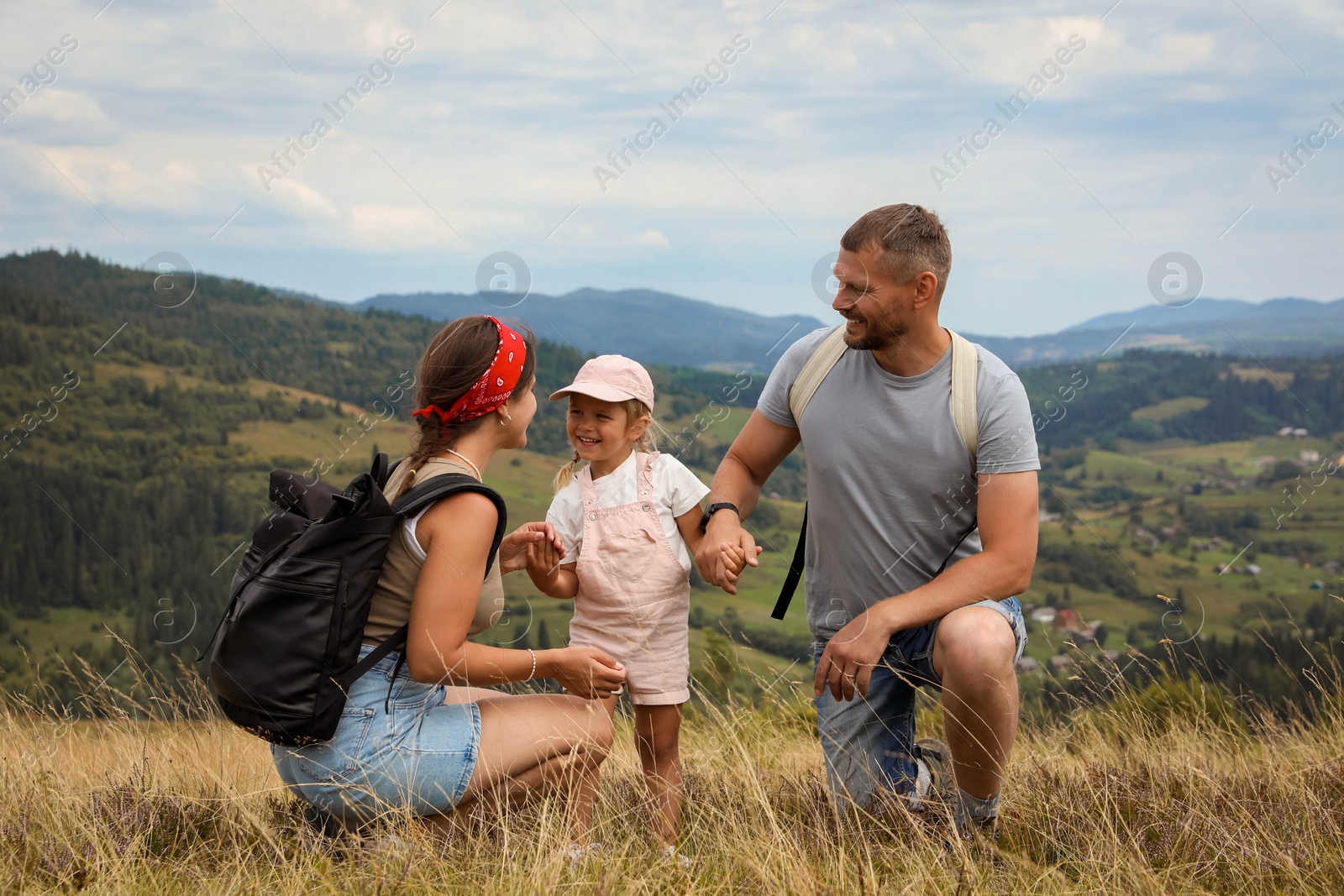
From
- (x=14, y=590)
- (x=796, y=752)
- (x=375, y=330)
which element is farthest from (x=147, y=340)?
(x=796, y=752)

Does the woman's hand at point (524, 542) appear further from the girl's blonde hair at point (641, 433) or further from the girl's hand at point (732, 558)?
the girl's hand at point (732, 558)

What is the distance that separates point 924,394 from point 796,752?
78.1 inches

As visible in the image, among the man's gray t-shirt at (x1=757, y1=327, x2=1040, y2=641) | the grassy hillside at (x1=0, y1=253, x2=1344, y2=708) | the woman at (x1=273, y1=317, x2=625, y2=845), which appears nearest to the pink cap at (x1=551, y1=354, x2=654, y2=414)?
the woman at (x1=273, y1=317, x2=625, y2=845)

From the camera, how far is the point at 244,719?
8.73 ft

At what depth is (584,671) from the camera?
9.79 feet

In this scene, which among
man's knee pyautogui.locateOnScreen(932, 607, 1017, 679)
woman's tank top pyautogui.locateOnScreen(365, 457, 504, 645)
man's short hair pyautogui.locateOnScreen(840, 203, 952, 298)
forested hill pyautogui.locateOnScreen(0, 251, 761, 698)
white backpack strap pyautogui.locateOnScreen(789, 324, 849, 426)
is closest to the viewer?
woman's tank top pyautogui.locateOnScreen(365, 457, 504, 645)

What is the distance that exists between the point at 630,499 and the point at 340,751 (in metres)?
1.20

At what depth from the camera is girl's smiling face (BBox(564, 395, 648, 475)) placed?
Result: 3.31 m

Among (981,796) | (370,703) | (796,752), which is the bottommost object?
(796,752)

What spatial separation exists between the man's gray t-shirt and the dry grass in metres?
0.79

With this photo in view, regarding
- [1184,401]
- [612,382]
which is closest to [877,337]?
[612,382]

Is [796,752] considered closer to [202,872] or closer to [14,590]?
[202,872]

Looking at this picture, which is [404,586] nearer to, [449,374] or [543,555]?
[543,555]

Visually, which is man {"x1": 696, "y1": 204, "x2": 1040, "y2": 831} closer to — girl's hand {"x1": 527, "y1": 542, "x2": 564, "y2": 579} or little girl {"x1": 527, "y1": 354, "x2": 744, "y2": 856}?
little girl {"x1": 527, "y1": 354, "x2": 744, "y2": 856}
